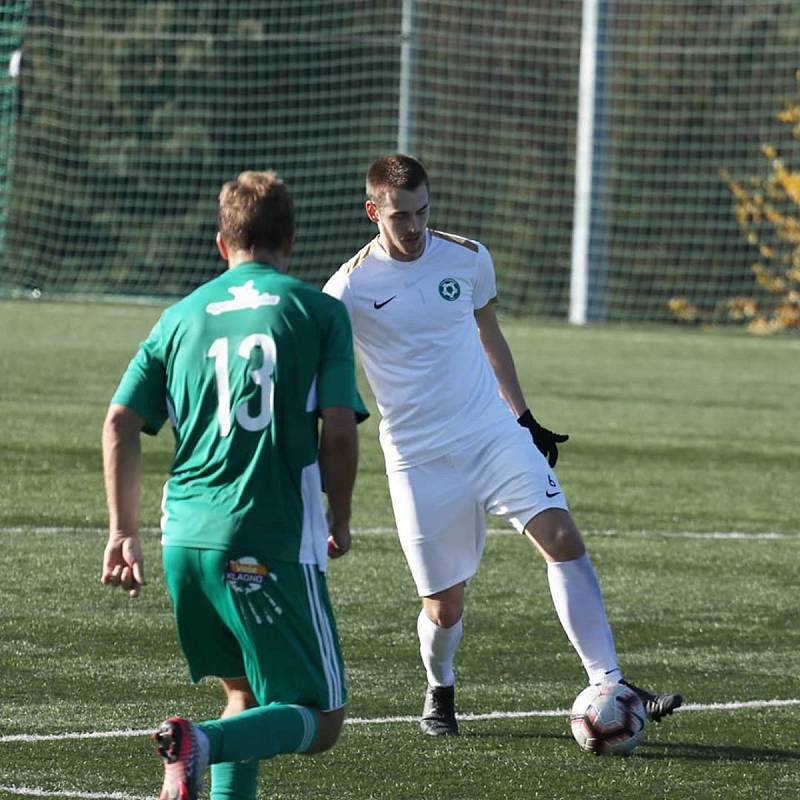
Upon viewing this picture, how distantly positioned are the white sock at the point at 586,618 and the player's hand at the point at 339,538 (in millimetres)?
1548

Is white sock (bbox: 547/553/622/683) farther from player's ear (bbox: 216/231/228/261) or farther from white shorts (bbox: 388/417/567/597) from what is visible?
player's ear (bbox: 216/231/228/261)

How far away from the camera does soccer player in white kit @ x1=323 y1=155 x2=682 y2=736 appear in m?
6.21

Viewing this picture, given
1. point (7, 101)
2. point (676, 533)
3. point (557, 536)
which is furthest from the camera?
point (7, 101)

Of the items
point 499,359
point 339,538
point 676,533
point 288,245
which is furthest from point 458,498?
point 676,533

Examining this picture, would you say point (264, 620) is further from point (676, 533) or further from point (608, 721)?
point (676, 533)

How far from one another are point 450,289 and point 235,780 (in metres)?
2.24

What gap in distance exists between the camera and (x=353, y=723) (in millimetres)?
6273

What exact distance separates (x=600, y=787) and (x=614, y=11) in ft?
86.0

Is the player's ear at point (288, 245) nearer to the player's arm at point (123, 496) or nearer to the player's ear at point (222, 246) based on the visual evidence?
the player's ear at point (222, 246)

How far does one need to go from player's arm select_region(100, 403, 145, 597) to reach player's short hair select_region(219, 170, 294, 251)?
476 millimetres

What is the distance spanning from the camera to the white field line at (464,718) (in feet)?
19.5

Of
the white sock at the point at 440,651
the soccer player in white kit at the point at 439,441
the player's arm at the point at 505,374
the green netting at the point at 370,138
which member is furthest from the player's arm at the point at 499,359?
the green netting at the point at 370,138

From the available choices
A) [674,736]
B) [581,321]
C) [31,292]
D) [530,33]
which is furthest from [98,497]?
[530,33]

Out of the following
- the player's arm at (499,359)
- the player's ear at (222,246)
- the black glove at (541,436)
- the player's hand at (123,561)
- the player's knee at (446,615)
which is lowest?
the player's knee at (446,615)
